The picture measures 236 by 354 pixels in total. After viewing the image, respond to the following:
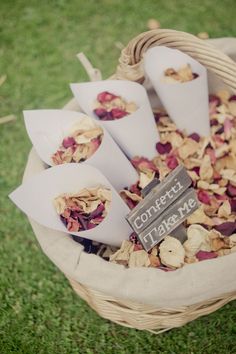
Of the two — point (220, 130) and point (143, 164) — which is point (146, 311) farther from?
point (220, 130)

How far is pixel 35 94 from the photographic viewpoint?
202 centimetres

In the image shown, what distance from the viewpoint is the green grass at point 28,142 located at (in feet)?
4.61

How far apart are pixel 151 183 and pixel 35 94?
94 cm

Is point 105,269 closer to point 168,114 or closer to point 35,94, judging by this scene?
point 168,114

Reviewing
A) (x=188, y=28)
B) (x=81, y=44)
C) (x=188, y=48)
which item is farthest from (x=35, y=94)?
(x=188, y=48)

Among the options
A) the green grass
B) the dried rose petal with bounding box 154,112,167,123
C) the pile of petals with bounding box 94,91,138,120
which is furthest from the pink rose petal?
the green grass

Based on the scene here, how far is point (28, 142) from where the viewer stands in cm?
188

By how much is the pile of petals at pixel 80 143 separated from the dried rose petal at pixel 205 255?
32 centimetres

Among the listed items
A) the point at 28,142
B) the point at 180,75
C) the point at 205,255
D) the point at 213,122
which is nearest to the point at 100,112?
the point at 180,75

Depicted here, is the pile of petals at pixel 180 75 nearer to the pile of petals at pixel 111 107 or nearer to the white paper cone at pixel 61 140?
the pile of petals at pixel 111 107

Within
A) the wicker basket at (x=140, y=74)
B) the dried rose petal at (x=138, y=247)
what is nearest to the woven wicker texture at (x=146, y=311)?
the wicker basket at (x=140, y=74)

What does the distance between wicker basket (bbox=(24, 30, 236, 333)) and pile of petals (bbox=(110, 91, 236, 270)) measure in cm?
10

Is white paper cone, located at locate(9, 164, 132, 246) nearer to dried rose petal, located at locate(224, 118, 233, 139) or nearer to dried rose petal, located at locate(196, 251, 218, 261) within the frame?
dried rose petal, located at locate(196, 251, 218, 261)

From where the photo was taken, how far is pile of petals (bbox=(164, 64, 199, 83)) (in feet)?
4.58
